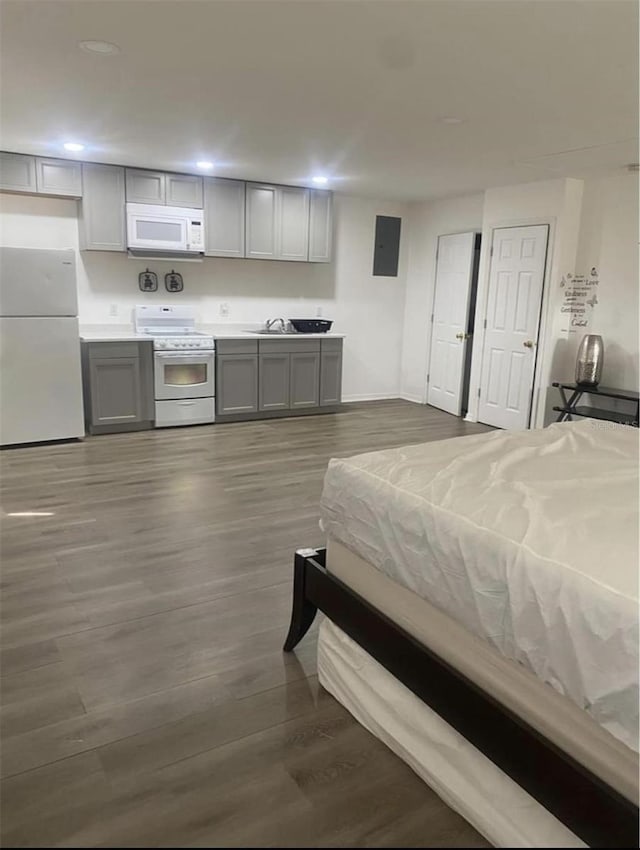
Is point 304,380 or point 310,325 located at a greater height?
point 310,325

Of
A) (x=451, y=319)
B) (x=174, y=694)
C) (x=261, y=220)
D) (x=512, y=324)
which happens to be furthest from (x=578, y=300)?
(x=174, y=694)

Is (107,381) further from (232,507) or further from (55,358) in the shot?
(232,507)

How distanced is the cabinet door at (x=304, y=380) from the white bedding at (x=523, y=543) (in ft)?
14.3

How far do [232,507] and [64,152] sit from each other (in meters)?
3.47

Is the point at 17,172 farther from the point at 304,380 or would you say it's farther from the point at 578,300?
the point at 578,300

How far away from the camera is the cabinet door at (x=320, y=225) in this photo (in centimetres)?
683

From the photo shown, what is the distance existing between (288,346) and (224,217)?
1463 millimetres

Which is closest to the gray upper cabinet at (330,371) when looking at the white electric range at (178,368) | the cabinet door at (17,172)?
the white electric range at (178,368)

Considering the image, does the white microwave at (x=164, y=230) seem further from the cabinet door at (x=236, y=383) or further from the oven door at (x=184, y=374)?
the cabinet door at (x=236, y=383)

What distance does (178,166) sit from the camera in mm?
5730

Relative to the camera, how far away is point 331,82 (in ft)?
10.8

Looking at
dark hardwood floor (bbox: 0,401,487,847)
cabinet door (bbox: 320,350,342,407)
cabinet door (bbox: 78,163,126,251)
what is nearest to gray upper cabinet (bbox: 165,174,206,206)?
cabinet door (bbox: 78,163,126,251)

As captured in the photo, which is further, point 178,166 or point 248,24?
point 178,166

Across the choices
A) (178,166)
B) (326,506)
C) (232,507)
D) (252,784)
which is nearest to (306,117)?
(178,166)
